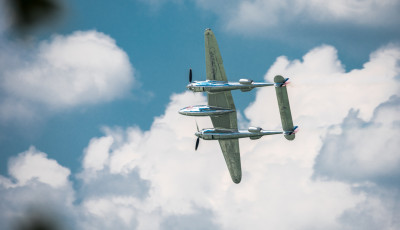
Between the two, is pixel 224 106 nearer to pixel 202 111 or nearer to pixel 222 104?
pixel 222 104

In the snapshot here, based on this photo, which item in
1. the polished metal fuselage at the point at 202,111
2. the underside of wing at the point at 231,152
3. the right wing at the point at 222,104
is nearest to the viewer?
the right wing at the point at 222,104

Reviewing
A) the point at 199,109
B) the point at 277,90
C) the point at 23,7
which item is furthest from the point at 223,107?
the point at 23,7

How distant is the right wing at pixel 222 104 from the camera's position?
9744 centimetres

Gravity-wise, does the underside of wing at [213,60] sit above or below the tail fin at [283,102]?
above

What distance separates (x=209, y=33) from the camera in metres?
96.2

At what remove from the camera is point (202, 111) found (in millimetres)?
105438

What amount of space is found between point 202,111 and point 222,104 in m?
5.10

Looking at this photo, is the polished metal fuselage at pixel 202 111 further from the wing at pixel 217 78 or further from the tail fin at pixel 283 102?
the tail fin at pixel 283 102

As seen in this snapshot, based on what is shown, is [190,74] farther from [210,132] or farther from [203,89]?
[210,132]

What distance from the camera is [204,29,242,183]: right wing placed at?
320 ft

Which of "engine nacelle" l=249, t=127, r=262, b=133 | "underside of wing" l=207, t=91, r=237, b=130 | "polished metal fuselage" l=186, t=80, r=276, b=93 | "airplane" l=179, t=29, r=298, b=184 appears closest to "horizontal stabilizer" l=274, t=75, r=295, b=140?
"airplane" l=179, t=29, r=298, b=184

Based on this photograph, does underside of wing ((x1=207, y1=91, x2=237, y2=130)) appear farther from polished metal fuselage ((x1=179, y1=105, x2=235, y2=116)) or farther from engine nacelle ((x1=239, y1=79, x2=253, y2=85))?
engine nacelle ((x1=239, y1=79, x2=253, y2=85))

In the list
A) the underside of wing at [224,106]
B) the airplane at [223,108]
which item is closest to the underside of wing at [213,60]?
the airplane at [223,108]

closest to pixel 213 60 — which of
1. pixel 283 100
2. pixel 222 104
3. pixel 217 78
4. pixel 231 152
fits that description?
pixel 217 78
